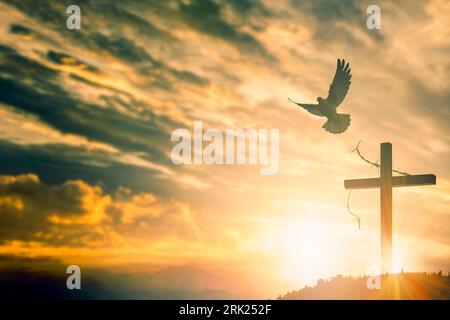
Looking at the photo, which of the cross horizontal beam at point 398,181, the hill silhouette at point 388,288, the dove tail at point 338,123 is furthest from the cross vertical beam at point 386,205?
the dove tail at point 338,123

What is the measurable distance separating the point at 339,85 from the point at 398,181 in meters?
3.01

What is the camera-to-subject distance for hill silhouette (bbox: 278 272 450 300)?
1281 centimetres

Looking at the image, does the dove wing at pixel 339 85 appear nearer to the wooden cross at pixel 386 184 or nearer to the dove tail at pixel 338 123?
the dove tail at pixel 338 123

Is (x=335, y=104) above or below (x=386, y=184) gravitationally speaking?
above

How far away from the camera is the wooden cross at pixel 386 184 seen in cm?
1368

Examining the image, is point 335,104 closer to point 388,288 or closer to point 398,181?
point 398,181

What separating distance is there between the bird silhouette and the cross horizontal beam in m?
2.20

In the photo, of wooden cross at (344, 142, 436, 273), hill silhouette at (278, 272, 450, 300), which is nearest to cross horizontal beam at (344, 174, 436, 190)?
wooden cross at (344, 142, 436, 273)

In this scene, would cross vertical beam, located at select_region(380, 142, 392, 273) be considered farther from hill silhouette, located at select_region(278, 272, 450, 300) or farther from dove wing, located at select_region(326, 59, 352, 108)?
dove wing, located at select_region(326, 59, 352, 108)

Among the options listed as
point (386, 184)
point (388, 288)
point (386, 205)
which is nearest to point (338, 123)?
→ point (386, 184)

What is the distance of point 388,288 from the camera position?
42.4 ft
